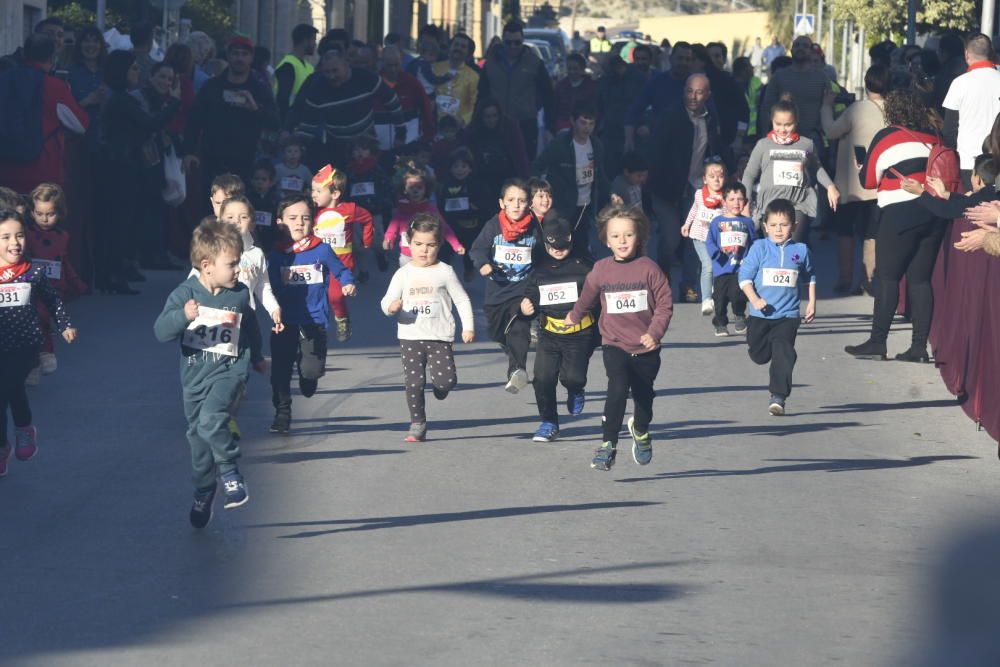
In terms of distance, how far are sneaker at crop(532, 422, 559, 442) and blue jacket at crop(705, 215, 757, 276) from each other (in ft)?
14.6

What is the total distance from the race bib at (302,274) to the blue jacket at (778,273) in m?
2.65

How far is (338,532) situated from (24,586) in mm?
1561

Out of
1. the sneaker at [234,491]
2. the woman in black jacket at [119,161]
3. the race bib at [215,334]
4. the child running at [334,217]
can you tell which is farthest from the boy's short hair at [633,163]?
the sneaker at [234,491]

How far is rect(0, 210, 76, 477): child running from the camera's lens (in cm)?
993

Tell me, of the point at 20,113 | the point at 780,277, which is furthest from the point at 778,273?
the point at 20,113

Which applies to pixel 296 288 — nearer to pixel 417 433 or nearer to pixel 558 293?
pixel 417 433

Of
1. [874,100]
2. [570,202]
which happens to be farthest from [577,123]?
[874,100]

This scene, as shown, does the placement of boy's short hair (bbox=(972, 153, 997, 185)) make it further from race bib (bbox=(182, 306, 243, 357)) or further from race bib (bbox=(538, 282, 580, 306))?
race bib (bbox=(182, 306, 243, 357))

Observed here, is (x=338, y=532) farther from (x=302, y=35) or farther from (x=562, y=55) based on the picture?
(x=562, y=55)

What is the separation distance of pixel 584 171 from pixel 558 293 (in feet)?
19.0

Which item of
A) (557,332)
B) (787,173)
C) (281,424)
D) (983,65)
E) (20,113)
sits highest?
(983,65)

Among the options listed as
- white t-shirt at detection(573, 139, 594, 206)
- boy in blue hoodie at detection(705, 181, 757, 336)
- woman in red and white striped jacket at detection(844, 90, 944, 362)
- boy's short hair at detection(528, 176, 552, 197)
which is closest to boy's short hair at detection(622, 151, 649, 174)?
white t-shirt at detection(573, 139, 594, 206)

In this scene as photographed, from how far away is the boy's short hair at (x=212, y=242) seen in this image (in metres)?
8.66

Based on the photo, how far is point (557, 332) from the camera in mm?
11258
